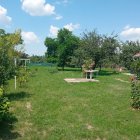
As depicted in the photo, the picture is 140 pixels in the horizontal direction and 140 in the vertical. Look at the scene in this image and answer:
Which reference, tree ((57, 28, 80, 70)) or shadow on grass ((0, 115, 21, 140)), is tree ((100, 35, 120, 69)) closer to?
tree ((57, 28, 80, 70))

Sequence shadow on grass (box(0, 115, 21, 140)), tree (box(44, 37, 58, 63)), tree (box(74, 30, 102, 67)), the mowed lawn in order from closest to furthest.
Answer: shadow on grass (box(0, 115, 21, 140)) → the mowed lawn → tree (box(74, 30, 102, 67)) → tree (box(44, 37, 58, 63))

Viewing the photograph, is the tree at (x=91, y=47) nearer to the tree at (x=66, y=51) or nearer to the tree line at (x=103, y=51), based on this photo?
the tree line at (x=103, y=51)

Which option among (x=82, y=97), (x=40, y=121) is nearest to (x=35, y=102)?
(x=82, y=97)

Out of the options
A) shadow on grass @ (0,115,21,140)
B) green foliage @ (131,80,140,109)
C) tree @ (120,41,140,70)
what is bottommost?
shadow on grass @ (0,115,21,140)

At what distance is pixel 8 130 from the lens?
9.34m

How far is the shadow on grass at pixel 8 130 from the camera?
345 inches

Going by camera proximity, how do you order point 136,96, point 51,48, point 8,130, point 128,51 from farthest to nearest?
point 51,48 < point 128,51 < point 136,96 < point 8,130

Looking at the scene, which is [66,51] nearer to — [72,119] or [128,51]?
[128,51]

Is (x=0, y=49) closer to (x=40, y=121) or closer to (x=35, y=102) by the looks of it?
(x=35, y=102)

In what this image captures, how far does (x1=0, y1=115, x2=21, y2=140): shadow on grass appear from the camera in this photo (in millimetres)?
8766

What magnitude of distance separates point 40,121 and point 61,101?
176 inches

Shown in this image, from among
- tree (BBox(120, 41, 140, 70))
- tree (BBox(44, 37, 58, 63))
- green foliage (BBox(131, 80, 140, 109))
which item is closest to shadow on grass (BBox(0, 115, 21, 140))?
green foliage (BBox(131, 80, 140, 109))

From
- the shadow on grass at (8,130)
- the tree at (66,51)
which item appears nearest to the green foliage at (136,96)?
the shadow on grass at (8,130)

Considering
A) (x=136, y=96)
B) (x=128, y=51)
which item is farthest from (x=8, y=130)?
(x=128, y=51)
